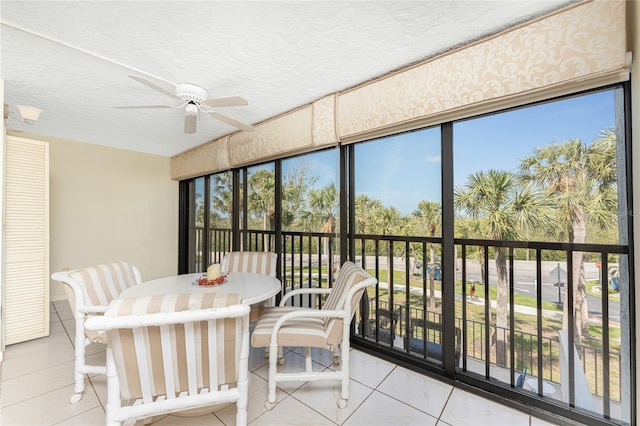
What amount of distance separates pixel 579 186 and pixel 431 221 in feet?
2.97

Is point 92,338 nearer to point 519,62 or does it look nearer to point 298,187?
point 298,187

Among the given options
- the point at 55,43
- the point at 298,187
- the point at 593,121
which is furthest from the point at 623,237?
the point at 55,43

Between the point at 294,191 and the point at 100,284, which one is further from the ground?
the point at 294,191

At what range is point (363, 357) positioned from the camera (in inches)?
91.4

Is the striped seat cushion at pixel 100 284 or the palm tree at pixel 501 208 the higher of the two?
the palm tree at pixel 501 208

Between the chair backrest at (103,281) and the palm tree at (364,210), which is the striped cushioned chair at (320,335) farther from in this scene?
the chair backrest at (103,281)

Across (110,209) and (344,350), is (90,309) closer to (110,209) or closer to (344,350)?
(344,350)

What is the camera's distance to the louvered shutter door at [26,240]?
8.15ft

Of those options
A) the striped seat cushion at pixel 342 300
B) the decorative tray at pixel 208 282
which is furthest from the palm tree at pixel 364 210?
the decorative tray at pixel 208 282

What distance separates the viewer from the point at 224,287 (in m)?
2.02

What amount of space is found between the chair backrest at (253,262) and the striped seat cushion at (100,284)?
0.90 meters

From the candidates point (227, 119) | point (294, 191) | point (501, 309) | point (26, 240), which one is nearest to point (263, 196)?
point (294, 191)

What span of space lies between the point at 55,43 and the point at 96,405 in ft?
7.92

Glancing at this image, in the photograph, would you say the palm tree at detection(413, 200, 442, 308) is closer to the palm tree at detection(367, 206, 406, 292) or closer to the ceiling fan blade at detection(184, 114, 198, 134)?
the palm tree at detection(367, 206, 406, 292)
